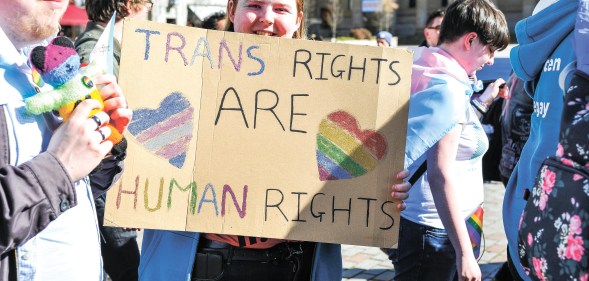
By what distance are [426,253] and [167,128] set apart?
139 centimetres

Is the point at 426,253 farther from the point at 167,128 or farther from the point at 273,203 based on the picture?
the point at 167,128

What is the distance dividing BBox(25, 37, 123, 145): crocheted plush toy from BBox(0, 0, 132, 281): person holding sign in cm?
3

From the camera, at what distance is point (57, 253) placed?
1714 mm

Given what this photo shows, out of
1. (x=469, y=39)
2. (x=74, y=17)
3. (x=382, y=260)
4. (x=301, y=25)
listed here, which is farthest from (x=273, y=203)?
(x=74, y=17)

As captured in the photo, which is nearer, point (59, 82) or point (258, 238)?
point (59, 82)

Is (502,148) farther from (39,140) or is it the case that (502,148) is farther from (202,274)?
(39,140)

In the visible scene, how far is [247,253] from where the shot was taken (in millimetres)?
2271

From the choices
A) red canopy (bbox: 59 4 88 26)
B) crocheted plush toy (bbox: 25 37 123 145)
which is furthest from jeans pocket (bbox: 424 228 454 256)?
red canopy (bbox: 59 4 88 26)

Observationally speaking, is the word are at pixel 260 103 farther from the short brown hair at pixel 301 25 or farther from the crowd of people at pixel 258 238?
the short brown hair at pixel 301 25

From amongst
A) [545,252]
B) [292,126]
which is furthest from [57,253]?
[545,252]

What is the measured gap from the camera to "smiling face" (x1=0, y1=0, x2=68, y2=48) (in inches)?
64.0

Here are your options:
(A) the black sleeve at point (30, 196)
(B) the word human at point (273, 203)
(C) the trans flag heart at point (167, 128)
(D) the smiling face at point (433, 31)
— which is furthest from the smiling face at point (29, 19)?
(D) the smiling face at point (433, 31)

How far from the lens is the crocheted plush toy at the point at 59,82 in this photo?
156 centimetres

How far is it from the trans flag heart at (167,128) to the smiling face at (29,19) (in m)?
0.45
